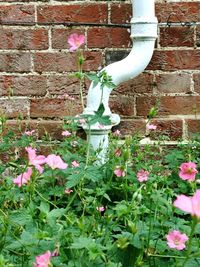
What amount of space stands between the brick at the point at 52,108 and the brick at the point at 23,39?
7.8 inches

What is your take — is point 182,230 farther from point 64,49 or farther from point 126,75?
point 64,49

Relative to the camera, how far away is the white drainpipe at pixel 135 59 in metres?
2.06

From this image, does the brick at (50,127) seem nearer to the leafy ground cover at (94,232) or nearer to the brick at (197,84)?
the brick at (197,84)

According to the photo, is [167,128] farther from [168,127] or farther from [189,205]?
[189,205]

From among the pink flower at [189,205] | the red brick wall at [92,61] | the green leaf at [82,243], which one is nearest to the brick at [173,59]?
the red brick wall at [92,61]

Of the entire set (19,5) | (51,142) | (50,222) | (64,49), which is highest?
(19,5)

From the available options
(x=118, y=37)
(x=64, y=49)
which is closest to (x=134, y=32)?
(x=118, y=37)

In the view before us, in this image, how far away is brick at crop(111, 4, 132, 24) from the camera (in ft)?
7.08

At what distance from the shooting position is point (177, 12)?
2.17 meters

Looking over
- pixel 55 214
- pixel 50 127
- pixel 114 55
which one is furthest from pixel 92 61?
pixel 55 214

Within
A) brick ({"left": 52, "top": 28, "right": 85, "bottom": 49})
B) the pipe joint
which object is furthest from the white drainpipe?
brick ({"left": 52, "top": 28, "right": 85, "bottom": 49})

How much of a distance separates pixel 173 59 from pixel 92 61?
0.97ft

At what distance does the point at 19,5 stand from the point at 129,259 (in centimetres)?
131

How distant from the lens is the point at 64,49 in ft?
7.13
